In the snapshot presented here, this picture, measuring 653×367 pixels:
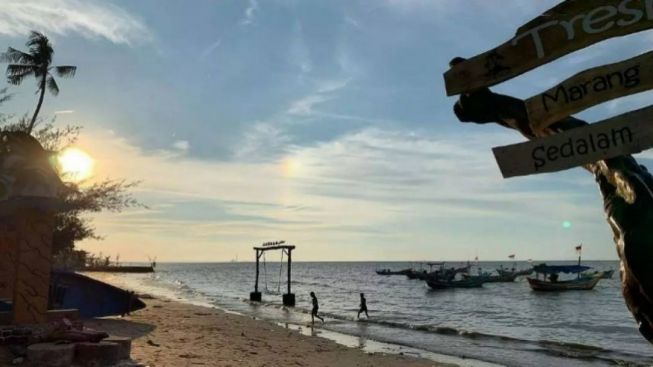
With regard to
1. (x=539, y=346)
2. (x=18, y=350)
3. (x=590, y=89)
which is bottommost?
(x=539, y=346)

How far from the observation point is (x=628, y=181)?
10.9ft

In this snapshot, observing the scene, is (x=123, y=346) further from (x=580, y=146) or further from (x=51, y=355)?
(x=580, y=146)

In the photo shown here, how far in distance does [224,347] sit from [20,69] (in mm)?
22283

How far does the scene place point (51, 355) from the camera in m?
9.22

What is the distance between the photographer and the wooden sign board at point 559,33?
3479mm

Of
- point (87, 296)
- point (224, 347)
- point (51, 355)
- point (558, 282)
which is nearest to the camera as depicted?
point (51, 355)

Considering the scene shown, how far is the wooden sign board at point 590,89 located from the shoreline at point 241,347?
436 inches

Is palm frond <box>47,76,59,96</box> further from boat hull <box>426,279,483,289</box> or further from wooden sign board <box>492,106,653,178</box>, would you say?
boat hull <box>426,279,483,289</box>

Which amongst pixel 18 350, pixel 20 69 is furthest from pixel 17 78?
pixel 18 350

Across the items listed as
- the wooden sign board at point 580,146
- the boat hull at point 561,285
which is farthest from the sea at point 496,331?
the wooden sign board at point 580,146

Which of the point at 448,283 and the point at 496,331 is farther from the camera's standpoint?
the point at 448,283

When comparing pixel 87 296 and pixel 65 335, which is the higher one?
pixel 87 296

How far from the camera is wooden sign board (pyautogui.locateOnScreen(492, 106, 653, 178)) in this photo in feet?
10.7

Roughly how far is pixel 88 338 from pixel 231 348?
910cm
